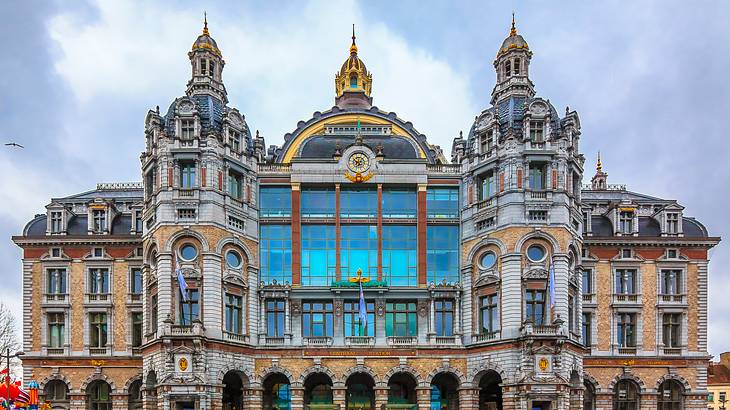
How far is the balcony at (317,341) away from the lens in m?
71.4

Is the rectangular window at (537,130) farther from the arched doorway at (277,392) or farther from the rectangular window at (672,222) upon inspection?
A: the arched doorway at (277,392)

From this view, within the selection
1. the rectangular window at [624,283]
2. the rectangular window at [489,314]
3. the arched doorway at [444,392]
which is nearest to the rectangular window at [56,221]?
the arched doorway at [444,392]

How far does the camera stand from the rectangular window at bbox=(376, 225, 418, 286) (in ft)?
242

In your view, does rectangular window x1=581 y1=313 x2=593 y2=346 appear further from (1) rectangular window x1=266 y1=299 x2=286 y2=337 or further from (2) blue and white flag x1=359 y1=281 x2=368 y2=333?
(1) rectangular window x1=266 y1=299 x2=286 y2=337

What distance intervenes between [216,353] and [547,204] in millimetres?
30651

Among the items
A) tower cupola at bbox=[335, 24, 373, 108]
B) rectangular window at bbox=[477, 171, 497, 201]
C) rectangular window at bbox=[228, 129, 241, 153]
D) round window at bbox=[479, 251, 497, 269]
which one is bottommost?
round window at bbox=[479, 251, 497, 269]

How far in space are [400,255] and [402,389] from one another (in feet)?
40.0

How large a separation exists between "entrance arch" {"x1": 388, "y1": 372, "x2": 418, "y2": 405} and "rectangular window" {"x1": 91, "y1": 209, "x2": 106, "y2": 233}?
3176 cm

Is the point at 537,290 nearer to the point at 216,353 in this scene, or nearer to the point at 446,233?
the point at 446,233

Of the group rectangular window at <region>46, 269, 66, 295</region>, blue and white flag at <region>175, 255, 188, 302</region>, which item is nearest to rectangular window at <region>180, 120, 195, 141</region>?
blue and white flag at <region>175, 255, 188, 302</region>

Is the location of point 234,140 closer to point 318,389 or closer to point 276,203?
point 276,203

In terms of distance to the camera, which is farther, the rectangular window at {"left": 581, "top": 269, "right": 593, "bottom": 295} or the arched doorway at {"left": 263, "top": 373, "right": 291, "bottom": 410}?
the rectangular window at {"left": 581, "top": 269, "right": 593, "bottom": 295}

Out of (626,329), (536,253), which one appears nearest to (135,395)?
(536,253)

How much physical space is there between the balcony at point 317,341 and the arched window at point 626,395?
28.9 m
